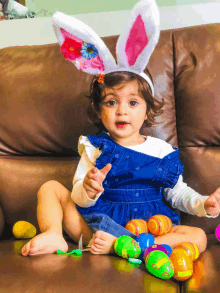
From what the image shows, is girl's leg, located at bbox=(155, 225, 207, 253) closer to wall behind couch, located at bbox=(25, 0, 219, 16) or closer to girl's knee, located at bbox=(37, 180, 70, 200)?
girl's knee, located at bbox=(37, 180, 70, 200)

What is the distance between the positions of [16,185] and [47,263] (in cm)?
55

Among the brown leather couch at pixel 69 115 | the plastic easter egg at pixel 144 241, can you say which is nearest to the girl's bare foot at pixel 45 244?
the brown leather couch at pixel 69 115

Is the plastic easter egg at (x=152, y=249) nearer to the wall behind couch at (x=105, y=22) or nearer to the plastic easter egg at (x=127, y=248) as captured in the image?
the plastic easter egg at (x=127, y=248)

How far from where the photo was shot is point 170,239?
2.80ft

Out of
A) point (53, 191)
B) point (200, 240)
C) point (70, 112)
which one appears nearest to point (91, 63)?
point (70, 112)

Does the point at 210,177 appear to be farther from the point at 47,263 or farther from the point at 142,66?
the point at 47,263

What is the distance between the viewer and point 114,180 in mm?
1004

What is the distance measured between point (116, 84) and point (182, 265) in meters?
0.59

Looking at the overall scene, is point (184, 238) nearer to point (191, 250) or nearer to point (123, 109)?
point (191, 250)

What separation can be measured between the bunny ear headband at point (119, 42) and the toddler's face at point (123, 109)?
7cm

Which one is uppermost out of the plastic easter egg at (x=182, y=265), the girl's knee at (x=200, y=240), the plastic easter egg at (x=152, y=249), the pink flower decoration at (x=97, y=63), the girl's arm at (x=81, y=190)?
the pink flower decoration at (x=97, y=63)

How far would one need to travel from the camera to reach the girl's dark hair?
1.01m

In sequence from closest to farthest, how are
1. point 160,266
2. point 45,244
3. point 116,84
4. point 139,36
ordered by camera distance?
point 160,266
point 45,244
point 139,36
point 116,84

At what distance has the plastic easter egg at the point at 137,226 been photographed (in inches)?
34.2
